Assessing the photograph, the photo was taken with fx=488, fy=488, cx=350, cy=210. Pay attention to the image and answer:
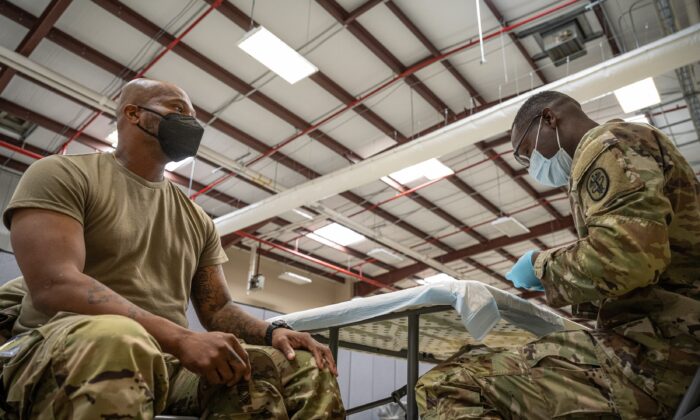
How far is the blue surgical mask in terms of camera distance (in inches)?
62.8

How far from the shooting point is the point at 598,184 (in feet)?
3.91

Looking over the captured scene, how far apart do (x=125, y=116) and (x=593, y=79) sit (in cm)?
387

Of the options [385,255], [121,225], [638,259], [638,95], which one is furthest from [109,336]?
[385,255]

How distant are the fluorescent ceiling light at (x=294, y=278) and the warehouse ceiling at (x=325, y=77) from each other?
2.35 metres

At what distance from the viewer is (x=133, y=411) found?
690 mm

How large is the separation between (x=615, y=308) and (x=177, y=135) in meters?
Answer: 1.26

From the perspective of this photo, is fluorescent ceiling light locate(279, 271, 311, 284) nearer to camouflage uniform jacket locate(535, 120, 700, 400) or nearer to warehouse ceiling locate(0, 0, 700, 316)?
warehouse ceiling locate(0, 0, 700, 316)

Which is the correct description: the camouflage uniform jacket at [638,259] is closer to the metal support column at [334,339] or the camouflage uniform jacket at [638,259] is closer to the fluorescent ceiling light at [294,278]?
the metal support column at [334,339]

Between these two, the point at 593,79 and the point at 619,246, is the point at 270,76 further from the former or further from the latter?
the point at 619,246

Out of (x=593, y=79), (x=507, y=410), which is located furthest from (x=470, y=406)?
(x=593, y=79)

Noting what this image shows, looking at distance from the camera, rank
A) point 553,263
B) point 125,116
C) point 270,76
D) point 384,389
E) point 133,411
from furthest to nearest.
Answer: point 384,389 < point 270,76 < point 125,116 < point 553,263 < point 133,411

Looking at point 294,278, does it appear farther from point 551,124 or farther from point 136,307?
point 136,307

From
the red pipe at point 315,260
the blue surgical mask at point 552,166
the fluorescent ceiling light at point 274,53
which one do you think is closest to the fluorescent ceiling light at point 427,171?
the fluorescent ceiling light at point 274,53

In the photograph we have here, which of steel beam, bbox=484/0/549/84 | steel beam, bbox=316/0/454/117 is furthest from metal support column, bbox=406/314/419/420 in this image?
steel beam, bbox=484/0/549/84
